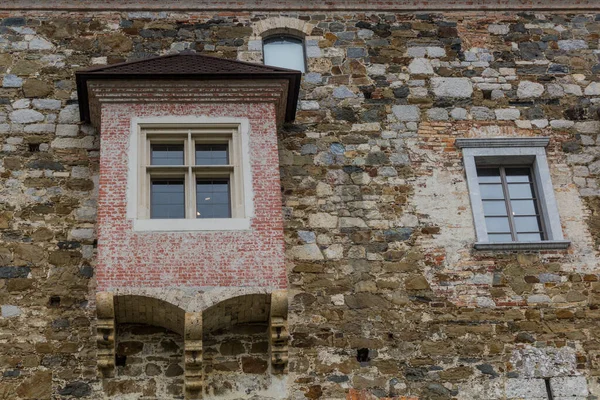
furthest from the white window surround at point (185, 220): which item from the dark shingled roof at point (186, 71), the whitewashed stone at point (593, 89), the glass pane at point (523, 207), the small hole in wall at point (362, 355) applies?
the whitewashed stone at point (593, 89)

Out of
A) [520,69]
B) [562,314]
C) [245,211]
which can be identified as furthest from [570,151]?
[245,211]

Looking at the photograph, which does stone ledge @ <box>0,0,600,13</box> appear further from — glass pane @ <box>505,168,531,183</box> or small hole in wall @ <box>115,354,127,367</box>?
small hole in wall @ <box>115,354,127,367</box>

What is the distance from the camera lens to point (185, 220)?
12102mm

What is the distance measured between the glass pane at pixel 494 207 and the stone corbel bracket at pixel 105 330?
5406 mm

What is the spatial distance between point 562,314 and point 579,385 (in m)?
0.99

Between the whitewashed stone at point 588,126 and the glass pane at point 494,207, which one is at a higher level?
the whitewashed stone at point 588,126

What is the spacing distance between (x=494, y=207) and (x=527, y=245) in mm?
888

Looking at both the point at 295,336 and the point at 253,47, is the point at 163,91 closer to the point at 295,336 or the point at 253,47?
the point at 253,47

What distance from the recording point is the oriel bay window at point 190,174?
12438 millimetres

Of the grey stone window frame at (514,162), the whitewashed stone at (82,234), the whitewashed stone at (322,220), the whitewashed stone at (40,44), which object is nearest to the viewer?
the whitewashed stone at (82,234)

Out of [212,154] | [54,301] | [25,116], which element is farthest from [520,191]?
[25,116]

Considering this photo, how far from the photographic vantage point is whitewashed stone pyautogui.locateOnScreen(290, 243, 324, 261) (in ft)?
41.7

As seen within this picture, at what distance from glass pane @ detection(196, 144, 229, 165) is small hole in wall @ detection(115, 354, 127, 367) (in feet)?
9.09

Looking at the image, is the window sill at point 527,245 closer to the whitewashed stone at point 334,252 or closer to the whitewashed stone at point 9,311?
the whitewashed stone at point 334,252
